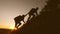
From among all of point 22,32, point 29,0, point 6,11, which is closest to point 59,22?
point 22,32

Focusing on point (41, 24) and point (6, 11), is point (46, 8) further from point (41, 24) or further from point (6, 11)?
point (6, 11)

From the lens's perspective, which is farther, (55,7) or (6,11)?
(6,11)

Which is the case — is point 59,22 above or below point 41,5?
below

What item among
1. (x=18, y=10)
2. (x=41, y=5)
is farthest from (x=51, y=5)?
(x=18, y=10)

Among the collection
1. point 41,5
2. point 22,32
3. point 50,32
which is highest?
point 41,5

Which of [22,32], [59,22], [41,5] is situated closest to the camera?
[59,22]

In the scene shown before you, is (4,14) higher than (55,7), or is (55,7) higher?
(4,14)

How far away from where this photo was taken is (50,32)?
110 centimetres

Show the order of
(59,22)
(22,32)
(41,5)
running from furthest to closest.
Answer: (41,5), (22,32), (59,22)

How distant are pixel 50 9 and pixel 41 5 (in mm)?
270

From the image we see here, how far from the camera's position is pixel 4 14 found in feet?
4.72

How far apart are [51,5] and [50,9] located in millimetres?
31

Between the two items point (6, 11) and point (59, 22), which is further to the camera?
point (6, 11)

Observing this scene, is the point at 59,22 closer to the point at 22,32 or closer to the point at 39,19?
the point at 39,19
